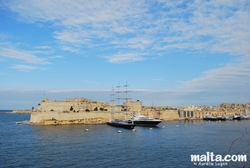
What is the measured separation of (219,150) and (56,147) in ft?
43.9

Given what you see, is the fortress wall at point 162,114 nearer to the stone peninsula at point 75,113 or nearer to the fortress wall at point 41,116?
the stone peninsula at point 75,113

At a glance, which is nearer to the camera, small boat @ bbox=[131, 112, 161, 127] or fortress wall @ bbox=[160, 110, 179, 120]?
small boat @ bbox=[131, 112, 161, 127]

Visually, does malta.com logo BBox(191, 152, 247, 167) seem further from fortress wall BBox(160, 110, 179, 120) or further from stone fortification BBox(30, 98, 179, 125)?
fortress wall BBox(160, 110, 179, 120)

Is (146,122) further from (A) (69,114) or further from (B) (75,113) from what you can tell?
(A) (69,114)

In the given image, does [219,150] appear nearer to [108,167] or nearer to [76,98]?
[108,167]

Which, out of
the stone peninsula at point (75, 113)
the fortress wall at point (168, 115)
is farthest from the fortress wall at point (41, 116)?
the fortress wall at point (168, 115)

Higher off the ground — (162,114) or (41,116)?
(41,116)

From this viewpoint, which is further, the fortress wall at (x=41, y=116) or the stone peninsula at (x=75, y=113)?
the stone peninsula at (x=75, y=113)

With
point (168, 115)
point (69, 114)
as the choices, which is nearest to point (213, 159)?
point (69, 114)

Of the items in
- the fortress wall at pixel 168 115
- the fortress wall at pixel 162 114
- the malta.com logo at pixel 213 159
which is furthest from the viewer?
the fortress wall at pixel 168 115

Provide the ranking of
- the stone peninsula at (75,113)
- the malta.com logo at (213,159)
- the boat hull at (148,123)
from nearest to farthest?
the malta.com logo at (213,159)
the stone peninsula at (75,113)
the boat hull at (148,123)

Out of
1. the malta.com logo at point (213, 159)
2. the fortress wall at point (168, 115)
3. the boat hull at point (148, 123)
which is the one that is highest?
the fortress wall at point (168, 115)

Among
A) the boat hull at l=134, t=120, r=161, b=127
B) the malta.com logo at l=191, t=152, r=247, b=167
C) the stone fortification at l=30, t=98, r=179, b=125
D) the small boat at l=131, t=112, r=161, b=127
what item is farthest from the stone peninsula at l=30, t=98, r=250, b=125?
the malta.com logo at l=191, t=152, r=247, b=167

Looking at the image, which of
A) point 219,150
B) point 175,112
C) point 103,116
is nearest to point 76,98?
point 103,116
